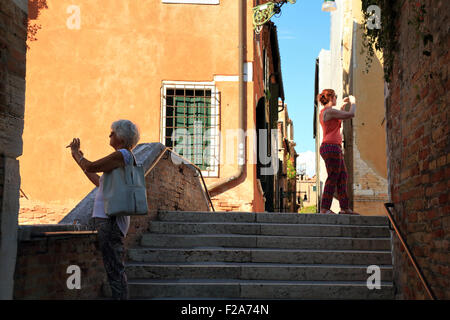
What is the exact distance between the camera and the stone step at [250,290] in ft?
15.6

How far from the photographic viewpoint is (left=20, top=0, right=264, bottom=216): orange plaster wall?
10062 millimetres

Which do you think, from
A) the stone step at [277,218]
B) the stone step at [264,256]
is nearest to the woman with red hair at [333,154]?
the stone step at [277,218]

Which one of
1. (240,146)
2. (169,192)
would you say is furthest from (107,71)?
(169,192)

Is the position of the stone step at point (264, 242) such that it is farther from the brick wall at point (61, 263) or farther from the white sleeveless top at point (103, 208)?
the white sleeveless top at point (103, 208)

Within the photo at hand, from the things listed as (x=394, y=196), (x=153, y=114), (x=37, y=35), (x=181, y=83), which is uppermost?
(x=37, y=35)

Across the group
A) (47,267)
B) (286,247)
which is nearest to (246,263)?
(286,247)

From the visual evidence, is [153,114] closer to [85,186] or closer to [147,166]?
[85,186]

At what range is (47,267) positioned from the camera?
3.51 metres

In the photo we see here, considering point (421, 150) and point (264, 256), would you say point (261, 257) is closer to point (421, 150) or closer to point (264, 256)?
point (264, 256)

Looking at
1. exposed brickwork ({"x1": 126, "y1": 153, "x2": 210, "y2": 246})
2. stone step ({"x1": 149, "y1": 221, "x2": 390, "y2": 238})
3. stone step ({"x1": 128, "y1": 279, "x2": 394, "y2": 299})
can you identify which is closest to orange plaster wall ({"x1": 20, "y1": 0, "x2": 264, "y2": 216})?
exposed brickwork ({"x1": 126, "y1": 153, "x2": 210, "y2": 246})

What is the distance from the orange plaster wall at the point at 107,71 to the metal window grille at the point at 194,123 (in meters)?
0.17

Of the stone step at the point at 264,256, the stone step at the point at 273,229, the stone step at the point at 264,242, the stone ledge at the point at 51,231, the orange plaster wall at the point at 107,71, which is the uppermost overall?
the orange plaster wall at the point at 107,71

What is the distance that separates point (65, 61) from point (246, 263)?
6.68 metres

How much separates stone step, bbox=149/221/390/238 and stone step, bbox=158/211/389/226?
0.18m
